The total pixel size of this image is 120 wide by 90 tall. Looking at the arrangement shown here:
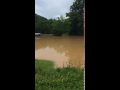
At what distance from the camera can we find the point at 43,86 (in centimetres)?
337

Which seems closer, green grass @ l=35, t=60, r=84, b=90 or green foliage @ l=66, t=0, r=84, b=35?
green grass @ l=35, t=60, r=84, b=90

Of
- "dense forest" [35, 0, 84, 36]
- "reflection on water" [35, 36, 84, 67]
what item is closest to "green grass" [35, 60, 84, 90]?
"reflection on water" [35, 36, 84, 67]

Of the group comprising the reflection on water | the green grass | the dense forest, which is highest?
the dense forest

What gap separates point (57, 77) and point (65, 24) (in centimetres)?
111

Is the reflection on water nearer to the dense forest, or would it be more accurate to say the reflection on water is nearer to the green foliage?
the dense forest

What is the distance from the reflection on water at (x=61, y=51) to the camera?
162 inches

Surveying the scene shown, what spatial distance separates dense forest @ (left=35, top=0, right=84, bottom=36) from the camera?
365cm

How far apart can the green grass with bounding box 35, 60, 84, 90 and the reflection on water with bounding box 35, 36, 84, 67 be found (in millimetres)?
164

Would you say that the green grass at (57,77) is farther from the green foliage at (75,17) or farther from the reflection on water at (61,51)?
the green foliage at (75,17)

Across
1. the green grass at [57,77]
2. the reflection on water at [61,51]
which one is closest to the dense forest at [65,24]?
the reflection on water at [61,51]

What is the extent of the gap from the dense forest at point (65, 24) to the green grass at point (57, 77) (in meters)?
0.81
